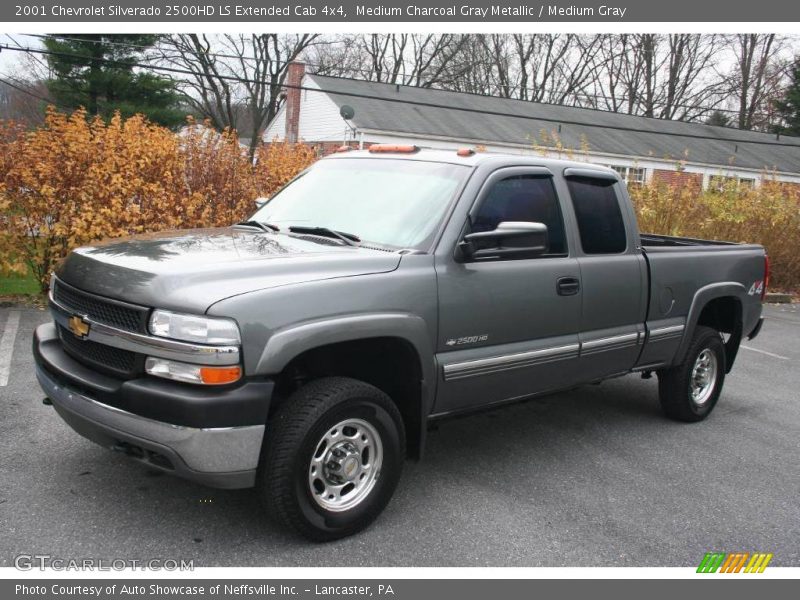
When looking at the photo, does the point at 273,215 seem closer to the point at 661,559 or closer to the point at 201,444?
the point at 201,444

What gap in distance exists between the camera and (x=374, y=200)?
435 cm

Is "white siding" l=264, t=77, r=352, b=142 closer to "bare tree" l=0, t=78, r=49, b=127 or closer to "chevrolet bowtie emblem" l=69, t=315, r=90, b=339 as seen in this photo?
"bare tree" l=0, t=78, r=49, b=127

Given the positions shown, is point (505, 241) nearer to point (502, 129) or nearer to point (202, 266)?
point (202, 266)

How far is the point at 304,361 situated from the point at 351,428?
1.35 feet

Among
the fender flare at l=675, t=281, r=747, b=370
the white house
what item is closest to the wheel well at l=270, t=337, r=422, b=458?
the fender flare at l=675, t=281, r=747, b=370

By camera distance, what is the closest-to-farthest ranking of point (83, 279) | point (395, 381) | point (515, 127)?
point (83, 279)
point (395, 381)
point (515, 127)

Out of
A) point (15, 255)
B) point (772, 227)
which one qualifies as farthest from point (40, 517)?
point (772, 227)

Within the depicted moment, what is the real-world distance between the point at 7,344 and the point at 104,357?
4.51 m

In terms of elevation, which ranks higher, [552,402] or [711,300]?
[711,300]

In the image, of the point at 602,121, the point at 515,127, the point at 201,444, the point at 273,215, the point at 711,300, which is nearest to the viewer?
the point at 201,444

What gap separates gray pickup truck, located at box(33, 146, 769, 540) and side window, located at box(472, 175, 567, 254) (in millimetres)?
14

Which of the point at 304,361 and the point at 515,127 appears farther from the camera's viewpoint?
the point at 515,127

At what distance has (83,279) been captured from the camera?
3.53 metres

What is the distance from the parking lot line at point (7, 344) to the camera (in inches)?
240
